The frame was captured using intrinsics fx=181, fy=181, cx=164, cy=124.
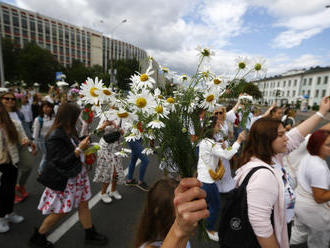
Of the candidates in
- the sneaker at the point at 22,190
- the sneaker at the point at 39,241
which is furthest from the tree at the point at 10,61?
the sneaker at the point at 39,241

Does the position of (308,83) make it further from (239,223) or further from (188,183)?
(188,183)

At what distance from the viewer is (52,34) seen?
255ft

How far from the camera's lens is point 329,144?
184 centimetres

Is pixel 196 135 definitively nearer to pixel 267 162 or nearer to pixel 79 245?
pixel 267 162

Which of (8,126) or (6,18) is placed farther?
(6,18)

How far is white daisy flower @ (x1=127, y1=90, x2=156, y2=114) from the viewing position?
0.83 m

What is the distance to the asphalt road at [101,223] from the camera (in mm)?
2355

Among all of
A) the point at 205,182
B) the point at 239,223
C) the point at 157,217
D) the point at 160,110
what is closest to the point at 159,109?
the point at 160,110

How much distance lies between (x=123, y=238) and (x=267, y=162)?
2110mm

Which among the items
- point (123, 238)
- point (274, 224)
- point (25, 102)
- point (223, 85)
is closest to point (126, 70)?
point (223, 85)

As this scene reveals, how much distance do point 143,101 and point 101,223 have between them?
2.62 meters

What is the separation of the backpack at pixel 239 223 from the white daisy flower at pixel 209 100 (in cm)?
82

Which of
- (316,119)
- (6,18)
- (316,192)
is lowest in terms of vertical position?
(316,192)

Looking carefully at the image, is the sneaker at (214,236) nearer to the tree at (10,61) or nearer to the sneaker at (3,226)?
the sneaker at (3,226)
